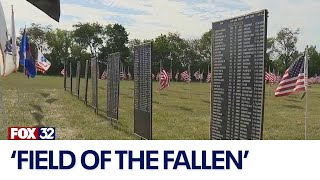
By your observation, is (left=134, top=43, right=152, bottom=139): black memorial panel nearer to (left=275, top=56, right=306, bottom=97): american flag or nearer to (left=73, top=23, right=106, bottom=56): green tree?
(left=275, top=56, right=306, bottom=97): american flag

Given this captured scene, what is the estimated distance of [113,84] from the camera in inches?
577

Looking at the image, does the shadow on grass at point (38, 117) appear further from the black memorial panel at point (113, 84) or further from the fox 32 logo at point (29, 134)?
the fox 32 logo at point (29, 134)

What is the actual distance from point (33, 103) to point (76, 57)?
66399 mm

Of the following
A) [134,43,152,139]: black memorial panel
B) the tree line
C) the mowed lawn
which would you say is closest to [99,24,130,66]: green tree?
the tree line

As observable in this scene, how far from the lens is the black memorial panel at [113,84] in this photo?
14.1 meters

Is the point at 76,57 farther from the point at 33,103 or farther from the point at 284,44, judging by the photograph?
the point at 33,103

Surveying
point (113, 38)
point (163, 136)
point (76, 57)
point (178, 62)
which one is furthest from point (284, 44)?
point (163, 136)

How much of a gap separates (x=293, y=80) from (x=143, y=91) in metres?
3.77

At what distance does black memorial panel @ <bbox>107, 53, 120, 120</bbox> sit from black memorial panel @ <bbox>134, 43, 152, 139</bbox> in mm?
2496

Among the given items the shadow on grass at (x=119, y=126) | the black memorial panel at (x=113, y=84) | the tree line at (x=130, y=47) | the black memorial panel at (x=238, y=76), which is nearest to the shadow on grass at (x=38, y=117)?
the shadow on grass at (x=119, y=126)

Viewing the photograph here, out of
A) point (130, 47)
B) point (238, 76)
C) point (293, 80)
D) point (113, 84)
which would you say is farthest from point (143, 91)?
point (130, 47)

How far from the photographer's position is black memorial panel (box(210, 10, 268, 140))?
6.13 metres

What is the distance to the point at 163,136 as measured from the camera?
12.9 m

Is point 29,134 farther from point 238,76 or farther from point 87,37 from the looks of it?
point 87,37
